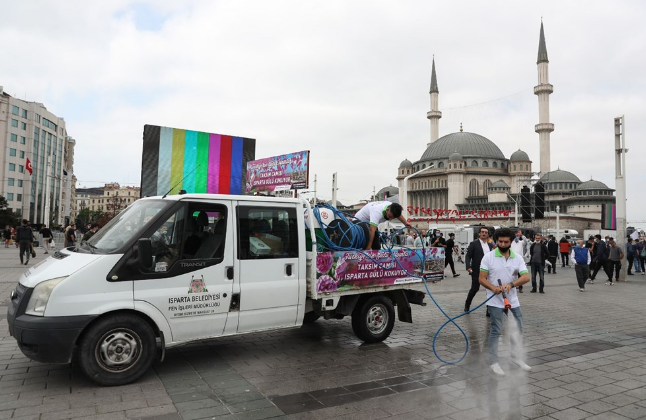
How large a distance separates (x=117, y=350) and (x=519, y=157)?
11660cm

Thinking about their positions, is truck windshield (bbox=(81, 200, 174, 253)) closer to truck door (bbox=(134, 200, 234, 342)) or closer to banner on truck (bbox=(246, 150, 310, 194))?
truck door (bbox=(134, 200, 234, 342))

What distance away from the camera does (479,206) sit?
3942 inches

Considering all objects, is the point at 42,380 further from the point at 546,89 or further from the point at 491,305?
the point at 546,89

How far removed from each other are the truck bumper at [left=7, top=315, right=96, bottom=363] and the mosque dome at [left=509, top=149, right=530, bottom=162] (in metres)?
116

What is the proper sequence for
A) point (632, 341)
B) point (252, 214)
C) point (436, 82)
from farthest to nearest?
point (436, 82) < point (632, 341) < point (252, 214)

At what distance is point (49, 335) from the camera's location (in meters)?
4.44

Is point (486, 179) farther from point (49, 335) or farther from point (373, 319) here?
point (49, 335)

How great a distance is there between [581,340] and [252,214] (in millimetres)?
5715

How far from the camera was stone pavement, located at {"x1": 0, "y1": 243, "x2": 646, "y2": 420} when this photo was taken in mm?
4273

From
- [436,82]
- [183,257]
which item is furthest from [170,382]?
[436,82]

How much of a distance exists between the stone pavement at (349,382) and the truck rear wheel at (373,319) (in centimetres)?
17

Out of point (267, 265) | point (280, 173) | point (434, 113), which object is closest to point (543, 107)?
point (434, 113)

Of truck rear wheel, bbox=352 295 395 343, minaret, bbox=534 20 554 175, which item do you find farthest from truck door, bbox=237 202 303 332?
minaret, bbox=534 20 554 175

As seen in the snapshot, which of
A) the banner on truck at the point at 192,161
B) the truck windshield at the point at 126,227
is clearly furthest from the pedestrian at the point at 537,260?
the banner on truck at the point at 192,161
